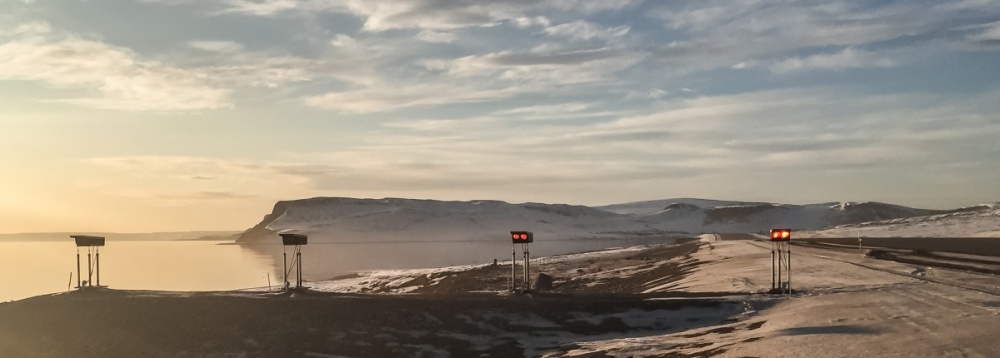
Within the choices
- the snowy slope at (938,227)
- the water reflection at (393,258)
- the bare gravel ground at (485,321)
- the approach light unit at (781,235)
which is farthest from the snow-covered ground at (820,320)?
the snowy slope at (938,227)

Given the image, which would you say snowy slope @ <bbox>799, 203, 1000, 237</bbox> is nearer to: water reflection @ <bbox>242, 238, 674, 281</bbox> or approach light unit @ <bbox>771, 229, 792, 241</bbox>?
water reflection @ <bbox>242, 238, 674, 281</bbox>

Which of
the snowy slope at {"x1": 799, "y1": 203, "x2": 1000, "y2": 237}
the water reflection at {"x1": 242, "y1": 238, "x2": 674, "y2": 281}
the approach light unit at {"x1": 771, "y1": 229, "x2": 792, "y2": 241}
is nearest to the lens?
the approach light unit at {"x1": 771, "y1": 229, "x2": 792, "y2": 241}

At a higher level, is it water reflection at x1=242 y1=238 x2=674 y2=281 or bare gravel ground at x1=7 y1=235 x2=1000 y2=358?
bare gravel ground at x1=7 y1=235 x2=1000 y2=358

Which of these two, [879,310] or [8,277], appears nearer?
[879,310]

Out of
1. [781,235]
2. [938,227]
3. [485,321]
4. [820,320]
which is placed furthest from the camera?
[938,227]

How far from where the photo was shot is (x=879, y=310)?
2586cm

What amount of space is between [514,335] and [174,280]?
54652 millimetres

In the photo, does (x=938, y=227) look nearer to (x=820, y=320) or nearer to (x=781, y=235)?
(x=781, y=235)

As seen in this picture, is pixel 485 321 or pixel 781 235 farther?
pixel 781 235

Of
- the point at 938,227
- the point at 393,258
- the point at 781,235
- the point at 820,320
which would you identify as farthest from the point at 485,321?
the point at 938,227

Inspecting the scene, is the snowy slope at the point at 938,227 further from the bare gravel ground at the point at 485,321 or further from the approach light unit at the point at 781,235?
the bare gravel ground at the point at 485,321

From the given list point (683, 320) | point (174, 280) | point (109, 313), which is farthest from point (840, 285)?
point (174, 280)

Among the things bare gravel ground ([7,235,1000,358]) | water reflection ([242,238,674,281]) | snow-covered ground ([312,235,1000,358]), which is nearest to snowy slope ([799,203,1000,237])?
water reflection ([242,238,674,281])

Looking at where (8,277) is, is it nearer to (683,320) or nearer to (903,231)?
(683,320)
